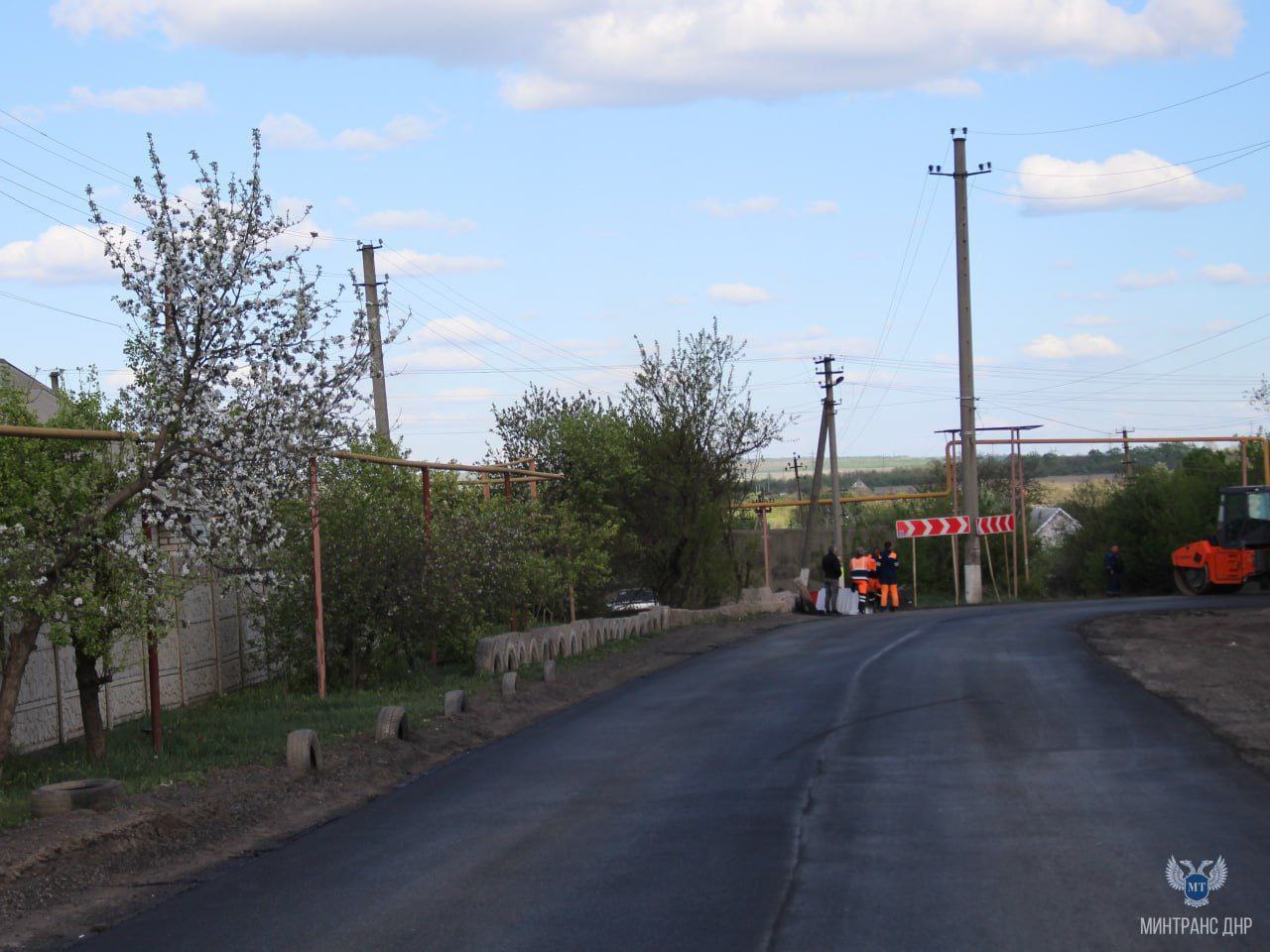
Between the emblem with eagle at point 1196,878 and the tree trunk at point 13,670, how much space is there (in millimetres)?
8420

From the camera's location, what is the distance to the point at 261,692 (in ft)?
59.3

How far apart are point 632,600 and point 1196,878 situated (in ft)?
98.1

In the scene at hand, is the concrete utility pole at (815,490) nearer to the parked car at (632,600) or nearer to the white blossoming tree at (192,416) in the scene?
the parked car at (632,600)

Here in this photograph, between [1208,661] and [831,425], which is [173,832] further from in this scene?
[831,425]

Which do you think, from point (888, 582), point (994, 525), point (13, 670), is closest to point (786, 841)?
point (13, 670)

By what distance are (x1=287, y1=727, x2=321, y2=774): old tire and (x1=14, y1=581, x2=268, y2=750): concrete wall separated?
1.48 m

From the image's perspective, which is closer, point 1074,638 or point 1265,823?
point 1265,823

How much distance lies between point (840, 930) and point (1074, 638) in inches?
654

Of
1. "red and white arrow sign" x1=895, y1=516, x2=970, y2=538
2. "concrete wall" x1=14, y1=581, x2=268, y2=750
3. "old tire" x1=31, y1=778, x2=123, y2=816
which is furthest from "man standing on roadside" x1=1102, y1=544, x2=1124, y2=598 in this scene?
"old tire" x1=31, y1=778, x2=123, y2=816

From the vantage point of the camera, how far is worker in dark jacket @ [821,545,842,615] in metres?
36.5

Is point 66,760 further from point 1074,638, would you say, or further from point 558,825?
point 1074,638

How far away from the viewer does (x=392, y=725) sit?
13.6 meters

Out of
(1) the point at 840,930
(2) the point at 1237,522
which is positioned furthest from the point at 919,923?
(2) the point at 1237,522

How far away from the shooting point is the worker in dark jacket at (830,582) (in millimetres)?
36531
